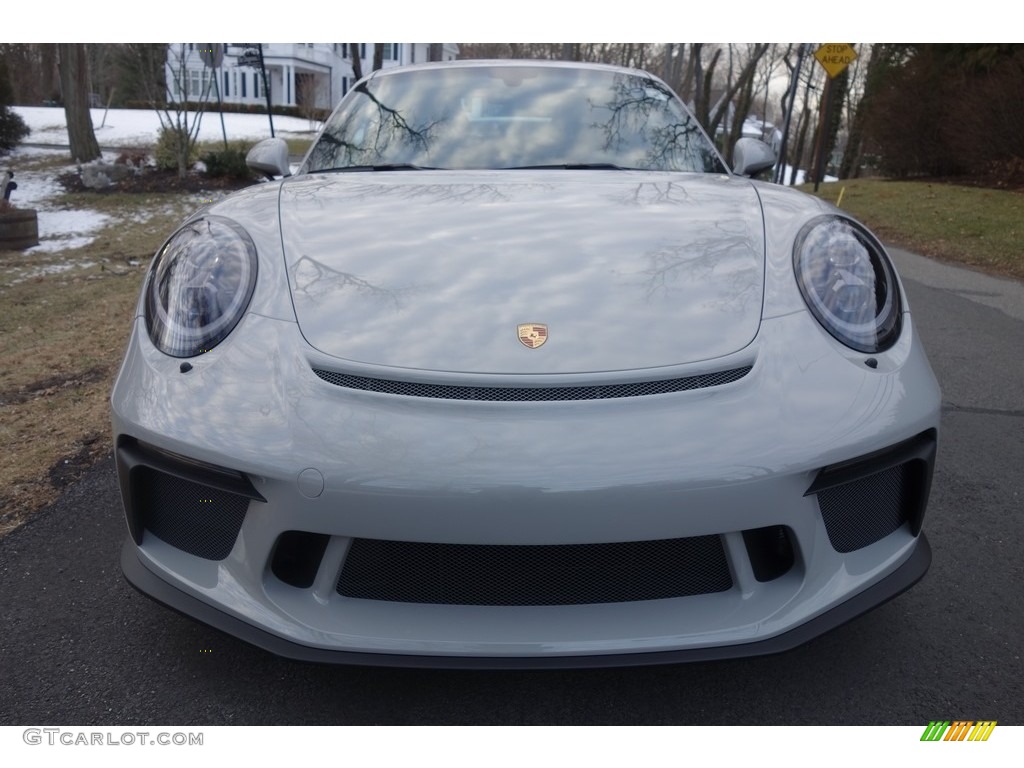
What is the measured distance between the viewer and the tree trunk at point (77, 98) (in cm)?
1495

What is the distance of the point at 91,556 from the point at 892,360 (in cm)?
217

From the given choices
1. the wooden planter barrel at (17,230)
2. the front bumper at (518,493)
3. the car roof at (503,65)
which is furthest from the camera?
the wooden planter barrel at (17,230)

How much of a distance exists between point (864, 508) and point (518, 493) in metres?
0.76

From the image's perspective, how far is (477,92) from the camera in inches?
120

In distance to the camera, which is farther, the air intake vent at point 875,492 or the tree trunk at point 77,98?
the tree trunk at point 77,98

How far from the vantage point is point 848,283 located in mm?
1922

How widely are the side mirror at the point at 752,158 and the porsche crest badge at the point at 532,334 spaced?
1.62m

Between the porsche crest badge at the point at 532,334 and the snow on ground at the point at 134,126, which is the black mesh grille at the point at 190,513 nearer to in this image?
the porsche crest badge at the point at 532,334

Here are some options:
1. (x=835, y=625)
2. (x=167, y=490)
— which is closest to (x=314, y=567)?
(x=167, y=490)

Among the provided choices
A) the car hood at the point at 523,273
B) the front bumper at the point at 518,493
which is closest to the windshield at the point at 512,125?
the car hood at the point at 523,273

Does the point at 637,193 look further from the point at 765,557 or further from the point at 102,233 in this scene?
the point at 102,233

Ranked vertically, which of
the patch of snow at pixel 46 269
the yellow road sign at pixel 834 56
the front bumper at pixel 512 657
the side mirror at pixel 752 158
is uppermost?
the yellow road sign at pixel 834 56

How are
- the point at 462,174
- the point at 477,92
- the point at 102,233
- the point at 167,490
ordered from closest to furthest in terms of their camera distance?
the point at 167,490
the point at 462,174
the point at 477,92
the point at 102,233
